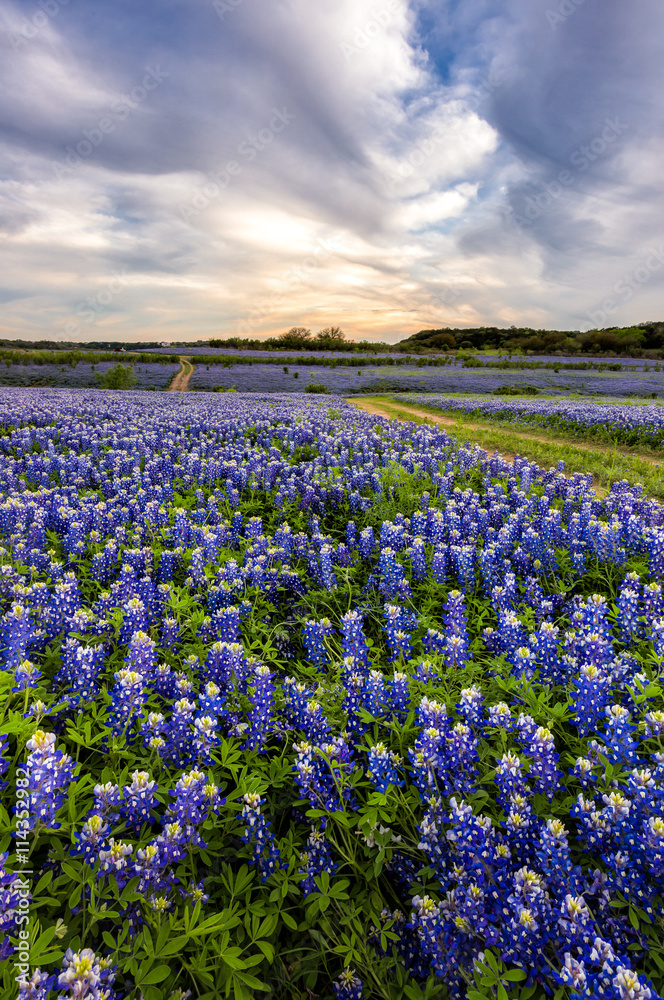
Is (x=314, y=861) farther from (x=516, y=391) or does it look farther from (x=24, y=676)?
(x=516, y=391)

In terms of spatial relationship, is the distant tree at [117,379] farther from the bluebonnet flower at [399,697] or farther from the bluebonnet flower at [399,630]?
the bluebonnet flower at [399,697]

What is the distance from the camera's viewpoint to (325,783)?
2.30 meters

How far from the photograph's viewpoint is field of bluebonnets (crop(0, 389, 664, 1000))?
1.73m

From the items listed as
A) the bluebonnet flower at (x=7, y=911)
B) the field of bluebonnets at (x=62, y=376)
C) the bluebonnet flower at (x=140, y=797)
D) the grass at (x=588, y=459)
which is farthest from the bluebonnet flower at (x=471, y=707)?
the field of bluebonnets at (x=62, y=376)

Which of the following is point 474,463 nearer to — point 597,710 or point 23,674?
point 597,710

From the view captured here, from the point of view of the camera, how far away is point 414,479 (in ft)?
23.9

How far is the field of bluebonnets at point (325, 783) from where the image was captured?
5.66ft

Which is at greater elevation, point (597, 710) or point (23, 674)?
point (23, 674)

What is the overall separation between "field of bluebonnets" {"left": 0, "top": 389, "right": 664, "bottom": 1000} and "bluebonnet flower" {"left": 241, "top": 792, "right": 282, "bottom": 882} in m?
0.01

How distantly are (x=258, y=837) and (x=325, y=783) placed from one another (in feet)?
1.28

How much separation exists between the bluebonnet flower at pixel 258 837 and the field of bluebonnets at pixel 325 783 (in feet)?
0.04

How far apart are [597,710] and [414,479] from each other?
511 cm

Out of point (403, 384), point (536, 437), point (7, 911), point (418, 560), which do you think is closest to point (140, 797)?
point (7, 911)

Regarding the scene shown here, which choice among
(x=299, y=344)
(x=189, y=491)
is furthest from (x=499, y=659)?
(x=299, y=344)
